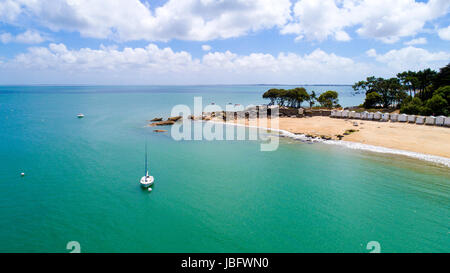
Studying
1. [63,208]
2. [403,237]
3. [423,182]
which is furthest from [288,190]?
[63,208]

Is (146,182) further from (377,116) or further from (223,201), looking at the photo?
(377,116)

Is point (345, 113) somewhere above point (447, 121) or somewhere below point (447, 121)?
above

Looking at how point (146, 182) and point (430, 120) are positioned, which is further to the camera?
point (430, 120)

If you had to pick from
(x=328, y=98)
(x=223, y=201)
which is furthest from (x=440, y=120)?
(x=223, y=201)

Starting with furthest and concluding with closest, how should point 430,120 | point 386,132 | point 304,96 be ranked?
point 304,96 < point 430,120 < point 386,132
